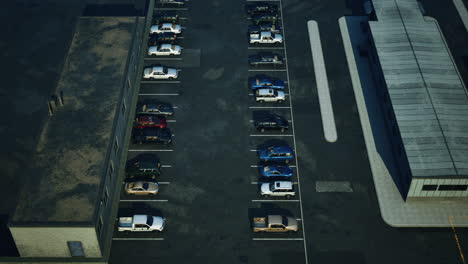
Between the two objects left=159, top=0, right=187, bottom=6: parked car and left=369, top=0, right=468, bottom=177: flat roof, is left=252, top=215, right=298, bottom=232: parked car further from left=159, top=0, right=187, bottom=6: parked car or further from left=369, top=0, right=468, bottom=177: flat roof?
left=159, top=0, right=187, bottom=6: parked car

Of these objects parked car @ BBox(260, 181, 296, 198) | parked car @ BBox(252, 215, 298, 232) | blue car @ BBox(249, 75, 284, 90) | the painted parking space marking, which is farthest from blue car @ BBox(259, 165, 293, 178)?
blue car @ BBox(249, 75, 284, 90)

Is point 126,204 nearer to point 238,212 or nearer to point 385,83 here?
point 238,212

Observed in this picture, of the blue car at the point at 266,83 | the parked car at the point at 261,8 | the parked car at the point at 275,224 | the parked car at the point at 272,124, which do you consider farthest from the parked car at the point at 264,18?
the parked car at the point at 275,224

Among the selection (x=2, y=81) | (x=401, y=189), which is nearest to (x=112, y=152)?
(x=2, y=81)

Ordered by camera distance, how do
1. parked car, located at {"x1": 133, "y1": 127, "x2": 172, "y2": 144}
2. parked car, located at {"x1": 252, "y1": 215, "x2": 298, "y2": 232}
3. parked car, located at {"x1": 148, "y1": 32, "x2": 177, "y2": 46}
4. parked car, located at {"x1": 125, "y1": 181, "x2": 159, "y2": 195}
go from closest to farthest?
parked car, located at {"x1": 252, "y1": 215, "x2": 298, "y2": 232} < parked car, located at {"x1": 125, "y1": 181, "x2": 159, "y2": 195} < parked car, located at {"x1": 133, "y1": 127, "x2": 172, "y2": 144} < parked car, located at {"x1": 148, "y1": 32, "x2": 177, "y2": 46}

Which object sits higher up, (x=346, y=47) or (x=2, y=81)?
(x=346, y=47)
